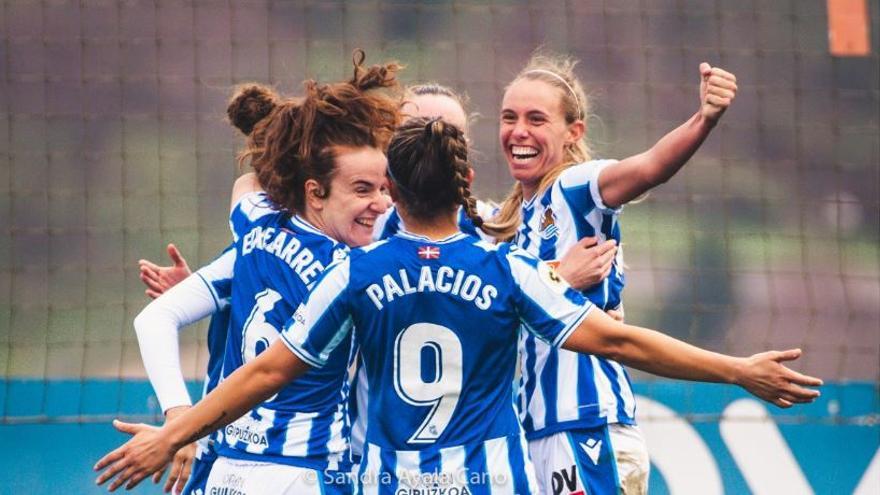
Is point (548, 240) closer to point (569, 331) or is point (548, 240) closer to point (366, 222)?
point (366, 222)

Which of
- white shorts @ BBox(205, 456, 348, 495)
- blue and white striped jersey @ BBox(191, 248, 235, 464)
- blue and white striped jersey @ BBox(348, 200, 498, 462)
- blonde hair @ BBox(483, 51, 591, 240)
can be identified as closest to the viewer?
white shorts @ BBox(205, 456, 348, 495)

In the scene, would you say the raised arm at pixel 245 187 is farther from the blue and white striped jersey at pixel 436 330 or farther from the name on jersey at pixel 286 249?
the blue and white striped jersey at pixel 436 330

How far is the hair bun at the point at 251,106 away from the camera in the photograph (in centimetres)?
453

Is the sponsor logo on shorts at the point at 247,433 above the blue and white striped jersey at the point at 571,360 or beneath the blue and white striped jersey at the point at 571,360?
beneath

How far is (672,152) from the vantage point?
4051 mm

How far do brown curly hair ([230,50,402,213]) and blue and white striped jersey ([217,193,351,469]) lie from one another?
0.13 metres

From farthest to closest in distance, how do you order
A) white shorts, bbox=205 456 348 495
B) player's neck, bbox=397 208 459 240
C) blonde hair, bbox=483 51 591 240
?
1. blonde hair, bbox=483 51 591 240
2. white shorts, bbox=205 456 348 495
3. player's neck, bbox=397 208 459 240

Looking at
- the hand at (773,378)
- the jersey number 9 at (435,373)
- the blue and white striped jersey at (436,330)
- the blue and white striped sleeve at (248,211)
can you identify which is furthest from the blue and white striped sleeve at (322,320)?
the hand at (773,378)

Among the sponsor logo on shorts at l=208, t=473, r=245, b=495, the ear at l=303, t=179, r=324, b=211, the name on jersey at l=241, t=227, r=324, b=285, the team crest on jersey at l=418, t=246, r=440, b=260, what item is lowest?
the sponsor logo on shorts at l=208, t=473, r=245, b=495

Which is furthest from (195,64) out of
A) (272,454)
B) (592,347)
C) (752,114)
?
(592,347)

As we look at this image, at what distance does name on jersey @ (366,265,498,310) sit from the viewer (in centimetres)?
347

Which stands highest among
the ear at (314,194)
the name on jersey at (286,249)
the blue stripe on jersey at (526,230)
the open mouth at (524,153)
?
the open mouth at (524,153)

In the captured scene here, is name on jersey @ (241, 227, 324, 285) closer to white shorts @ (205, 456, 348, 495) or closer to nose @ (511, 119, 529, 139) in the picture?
white shorts @ (205, 456, 348, 495)

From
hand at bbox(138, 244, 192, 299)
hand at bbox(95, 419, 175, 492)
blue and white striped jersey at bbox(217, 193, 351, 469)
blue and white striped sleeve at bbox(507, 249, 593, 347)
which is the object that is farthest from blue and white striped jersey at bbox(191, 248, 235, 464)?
blue and white striped sleeve at bbox(507, 249, 593, 347)
